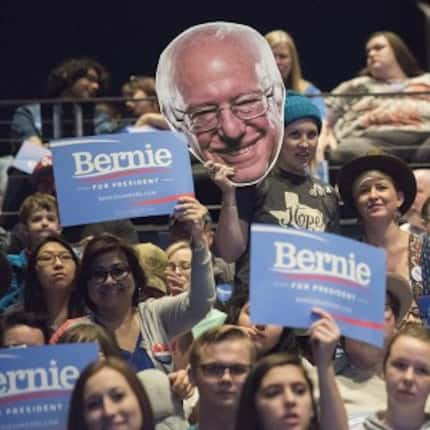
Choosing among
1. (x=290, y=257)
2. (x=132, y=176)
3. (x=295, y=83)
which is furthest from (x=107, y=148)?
(x=295, y=83)

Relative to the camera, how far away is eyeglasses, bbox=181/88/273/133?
29.8ft

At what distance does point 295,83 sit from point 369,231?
83.0 inches

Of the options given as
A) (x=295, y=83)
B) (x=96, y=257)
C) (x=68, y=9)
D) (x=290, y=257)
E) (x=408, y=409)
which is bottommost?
(x=408, y=409)

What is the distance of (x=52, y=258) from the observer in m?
9.05

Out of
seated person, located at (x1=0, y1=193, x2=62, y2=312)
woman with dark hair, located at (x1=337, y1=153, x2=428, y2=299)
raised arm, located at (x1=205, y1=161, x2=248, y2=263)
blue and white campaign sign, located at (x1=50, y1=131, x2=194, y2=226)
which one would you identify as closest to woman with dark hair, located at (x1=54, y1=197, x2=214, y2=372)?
blue and white campaign sign, located at (x1=50, y1=131, x2=194, y2=226)

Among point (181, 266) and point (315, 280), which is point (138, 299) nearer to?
point (181, 266)

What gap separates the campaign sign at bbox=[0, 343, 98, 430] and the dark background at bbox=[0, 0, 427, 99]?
731cm

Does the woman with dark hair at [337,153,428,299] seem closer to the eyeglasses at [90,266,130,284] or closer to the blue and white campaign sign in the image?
the blue and white campaign sign

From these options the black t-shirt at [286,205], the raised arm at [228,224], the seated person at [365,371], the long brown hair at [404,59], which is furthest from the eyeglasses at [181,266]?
the long brown hair at [404,59]

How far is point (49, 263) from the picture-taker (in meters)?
9.06

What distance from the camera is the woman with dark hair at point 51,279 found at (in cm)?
900

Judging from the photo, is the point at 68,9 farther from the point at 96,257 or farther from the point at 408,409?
the point at 408,409

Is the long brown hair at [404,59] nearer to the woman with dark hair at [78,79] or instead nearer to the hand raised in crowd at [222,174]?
the woman with dark hair at [78,79]

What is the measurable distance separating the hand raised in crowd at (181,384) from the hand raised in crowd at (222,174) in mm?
879
